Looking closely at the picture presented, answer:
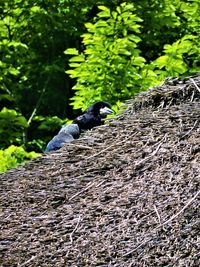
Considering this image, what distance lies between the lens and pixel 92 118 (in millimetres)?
6977

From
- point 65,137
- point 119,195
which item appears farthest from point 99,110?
point 119,195

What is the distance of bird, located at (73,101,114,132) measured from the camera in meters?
6.89

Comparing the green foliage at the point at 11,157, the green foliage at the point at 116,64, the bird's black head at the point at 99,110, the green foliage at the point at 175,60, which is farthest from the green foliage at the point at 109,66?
the bird's black head at the point at 99,110

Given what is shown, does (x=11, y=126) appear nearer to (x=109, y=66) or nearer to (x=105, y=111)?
(x=109, y=66)

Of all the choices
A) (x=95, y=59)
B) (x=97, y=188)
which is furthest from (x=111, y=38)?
(x=97, y=188)

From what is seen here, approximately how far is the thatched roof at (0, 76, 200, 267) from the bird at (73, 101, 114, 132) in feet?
3.48

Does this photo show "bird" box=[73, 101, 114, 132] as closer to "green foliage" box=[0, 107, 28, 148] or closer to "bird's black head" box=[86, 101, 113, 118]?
"bird's black head" box=[86, 101, 113, 118]

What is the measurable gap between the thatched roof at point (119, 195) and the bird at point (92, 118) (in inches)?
41.8

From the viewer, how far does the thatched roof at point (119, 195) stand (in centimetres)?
419

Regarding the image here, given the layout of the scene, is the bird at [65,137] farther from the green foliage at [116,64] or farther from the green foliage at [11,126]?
the green foliage at [11,126]

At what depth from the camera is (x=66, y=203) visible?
4938 millimetres

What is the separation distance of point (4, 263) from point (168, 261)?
3.55 ft

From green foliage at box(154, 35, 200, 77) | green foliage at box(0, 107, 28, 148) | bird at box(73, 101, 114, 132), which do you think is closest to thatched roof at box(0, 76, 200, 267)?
bird at box(73, 101, 114, 132)

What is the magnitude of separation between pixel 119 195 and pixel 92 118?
91.2 inches
